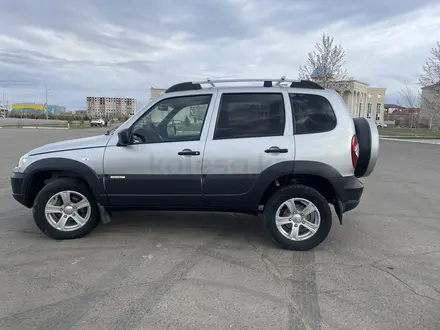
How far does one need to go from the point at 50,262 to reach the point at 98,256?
495 mm

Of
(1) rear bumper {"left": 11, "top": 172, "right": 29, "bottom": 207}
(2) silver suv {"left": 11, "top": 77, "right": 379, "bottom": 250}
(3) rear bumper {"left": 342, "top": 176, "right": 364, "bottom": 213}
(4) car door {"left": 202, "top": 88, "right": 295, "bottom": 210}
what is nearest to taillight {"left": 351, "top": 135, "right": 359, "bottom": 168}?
(2) silver suv {"left": 11, "top": 77, "right": 379, "bottom": 250}

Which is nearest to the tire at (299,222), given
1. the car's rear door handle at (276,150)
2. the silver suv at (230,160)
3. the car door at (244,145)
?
the silver suv at (230,160)

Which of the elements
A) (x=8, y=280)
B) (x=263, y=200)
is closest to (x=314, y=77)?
(x=263, y=200)

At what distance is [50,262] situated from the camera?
147 inches

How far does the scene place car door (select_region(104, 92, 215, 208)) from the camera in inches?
162

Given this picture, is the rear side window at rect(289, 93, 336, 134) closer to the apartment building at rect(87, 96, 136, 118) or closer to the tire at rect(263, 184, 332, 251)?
the tire at rect(263, 184, 332, 251)

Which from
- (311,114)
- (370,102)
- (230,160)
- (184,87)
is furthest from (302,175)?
(370,102)

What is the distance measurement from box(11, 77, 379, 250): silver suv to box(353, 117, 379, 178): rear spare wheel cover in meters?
0.01

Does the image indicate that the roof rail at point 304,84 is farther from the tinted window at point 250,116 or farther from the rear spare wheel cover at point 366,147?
the rear spare wheel cover at point 366,147

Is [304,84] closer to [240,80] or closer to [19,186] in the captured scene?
[240,80]

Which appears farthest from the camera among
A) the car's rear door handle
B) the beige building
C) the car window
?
the beige building

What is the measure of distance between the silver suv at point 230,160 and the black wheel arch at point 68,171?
0.04ft

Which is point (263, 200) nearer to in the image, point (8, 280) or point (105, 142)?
point (105, 142)

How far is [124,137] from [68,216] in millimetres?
1284
